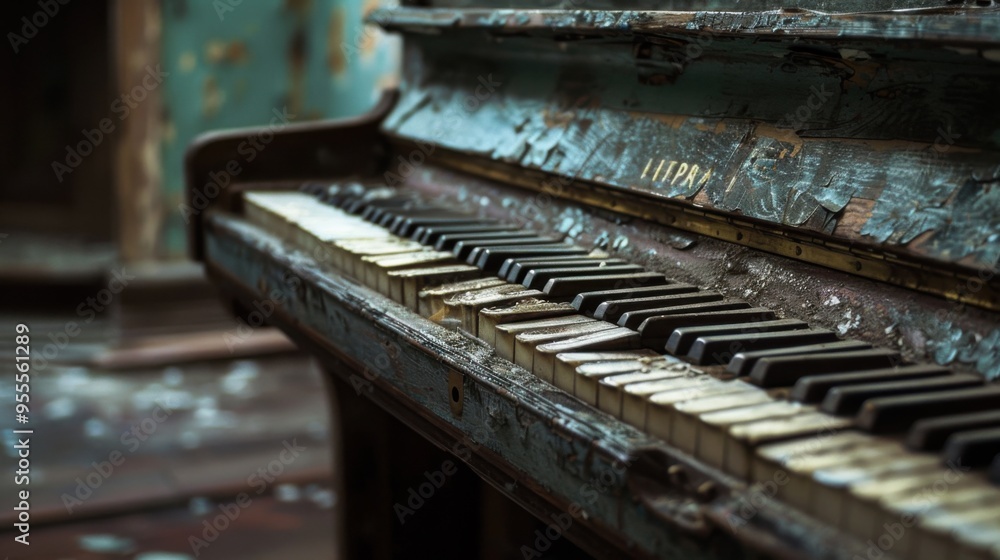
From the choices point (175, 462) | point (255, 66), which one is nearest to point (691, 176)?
point (175, 462)

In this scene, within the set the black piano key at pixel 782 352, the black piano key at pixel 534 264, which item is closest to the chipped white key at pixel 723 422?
the black piano key at pixel 782 352

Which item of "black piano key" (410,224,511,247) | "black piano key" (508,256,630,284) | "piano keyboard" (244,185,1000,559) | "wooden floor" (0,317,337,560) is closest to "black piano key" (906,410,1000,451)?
"piano keyboard" (244,185,1000,559)

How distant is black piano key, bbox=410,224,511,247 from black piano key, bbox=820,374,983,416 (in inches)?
37.1

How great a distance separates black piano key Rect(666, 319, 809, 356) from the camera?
3.79 ft

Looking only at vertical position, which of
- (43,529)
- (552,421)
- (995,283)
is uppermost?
(995,283)

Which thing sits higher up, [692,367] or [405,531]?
[692,367]

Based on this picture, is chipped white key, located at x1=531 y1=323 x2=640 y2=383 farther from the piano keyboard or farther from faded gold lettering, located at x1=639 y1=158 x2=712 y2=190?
faded gold lettering, located at x1=639 y1=158 x2=712 y2=190

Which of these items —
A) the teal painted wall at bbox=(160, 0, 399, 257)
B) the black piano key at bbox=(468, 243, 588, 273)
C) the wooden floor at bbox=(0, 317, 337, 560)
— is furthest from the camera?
the teal painted wall at bbox=(160, 0, 399, 257)

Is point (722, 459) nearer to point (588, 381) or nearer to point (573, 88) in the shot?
point (588, 381)

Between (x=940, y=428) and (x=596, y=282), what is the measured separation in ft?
2.10

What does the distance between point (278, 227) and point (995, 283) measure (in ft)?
4.84

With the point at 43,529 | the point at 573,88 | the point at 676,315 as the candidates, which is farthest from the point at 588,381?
the point at 43,529

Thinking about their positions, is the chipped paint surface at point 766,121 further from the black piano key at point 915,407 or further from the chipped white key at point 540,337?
the chipped white key at point 540,337

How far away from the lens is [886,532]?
0.76 metres
